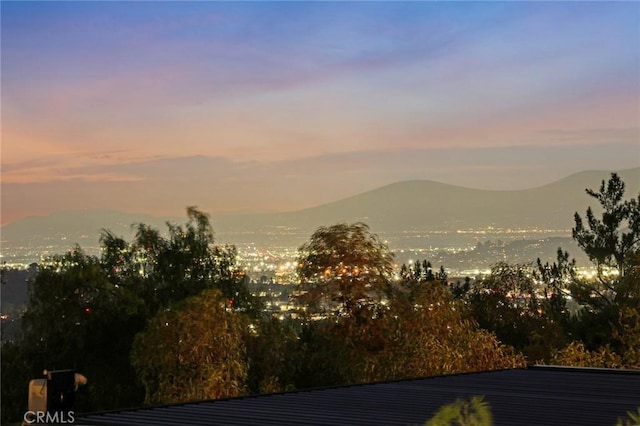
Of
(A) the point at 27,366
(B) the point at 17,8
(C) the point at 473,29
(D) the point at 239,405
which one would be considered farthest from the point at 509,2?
(D) the point at 239,405

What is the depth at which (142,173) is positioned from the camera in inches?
2341

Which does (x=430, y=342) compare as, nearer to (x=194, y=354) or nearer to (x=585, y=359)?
(x=585, y=359)

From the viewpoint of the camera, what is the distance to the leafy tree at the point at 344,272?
880 inches

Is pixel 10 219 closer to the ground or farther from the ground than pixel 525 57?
A: closer to the ground

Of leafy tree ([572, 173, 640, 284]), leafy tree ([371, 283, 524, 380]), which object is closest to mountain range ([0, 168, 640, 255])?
Answer: leafy tree ([572, 173, 640, 284])

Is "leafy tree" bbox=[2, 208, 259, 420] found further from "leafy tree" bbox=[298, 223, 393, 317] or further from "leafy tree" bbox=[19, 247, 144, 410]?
"leafy tree" bbox=[298, 223, 393, 317]

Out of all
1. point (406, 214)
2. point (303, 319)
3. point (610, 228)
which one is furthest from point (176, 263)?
point (406, 214)

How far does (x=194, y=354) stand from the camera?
20.3m

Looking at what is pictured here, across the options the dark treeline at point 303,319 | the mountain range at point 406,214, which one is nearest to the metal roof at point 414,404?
the dark treeline at point 303,319

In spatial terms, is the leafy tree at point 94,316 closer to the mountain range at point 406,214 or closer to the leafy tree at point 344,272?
the leafy tree at point 344,272

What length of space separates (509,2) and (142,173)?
2700 cm

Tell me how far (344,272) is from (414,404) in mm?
13850

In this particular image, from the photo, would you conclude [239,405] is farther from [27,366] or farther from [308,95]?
[308,95]

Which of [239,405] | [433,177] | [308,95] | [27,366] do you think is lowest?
[27,366]
